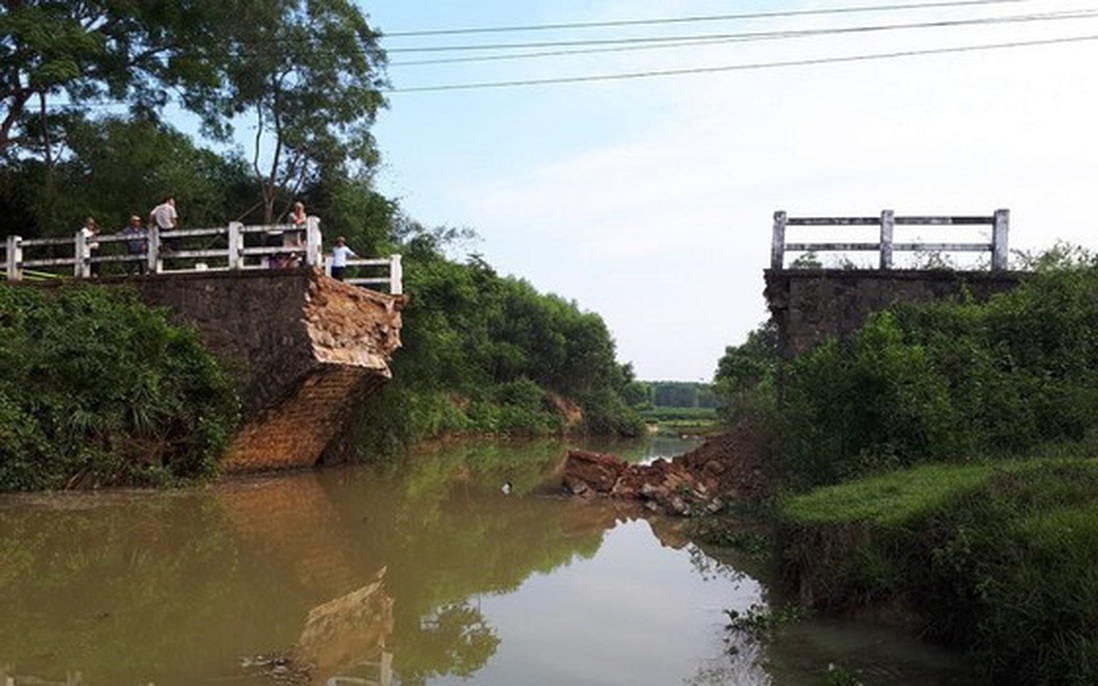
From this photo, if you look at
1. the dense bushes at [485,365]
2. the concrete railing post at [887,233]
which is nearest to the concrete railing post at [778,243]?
the concrete railing post at [887,233]

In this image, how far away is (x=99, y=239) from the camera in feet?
49.7

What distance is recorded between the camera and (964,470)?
9.31 m

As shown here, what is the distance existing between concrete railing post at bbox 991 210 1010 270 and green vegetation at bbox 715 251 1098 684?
474 millimetres

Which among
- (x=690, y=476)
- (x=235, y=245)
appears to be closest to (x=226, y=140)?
(x=235, y=245)

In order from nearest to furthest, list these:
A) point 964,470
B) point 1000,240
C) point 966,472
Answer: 1. point 966,472
2. point 964,470
3. point 1000,240

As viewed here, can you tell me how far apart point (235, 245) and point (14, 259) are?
4111 mm

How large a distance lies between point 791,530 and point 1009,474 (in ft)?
6.70

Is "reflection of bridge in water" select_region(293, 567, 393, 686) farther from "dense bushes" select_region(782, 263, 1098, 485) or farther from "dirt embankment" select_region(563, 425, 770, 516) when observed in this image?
"dirt embankment" select_region(563, 425, 770, 516)

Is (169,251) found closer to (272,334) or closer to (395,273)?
(272,334)

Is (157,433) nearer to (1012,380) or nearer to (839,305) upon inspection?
(839,305)

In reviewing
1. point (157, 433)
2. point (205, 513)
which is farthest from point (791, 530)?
point (157, 433)

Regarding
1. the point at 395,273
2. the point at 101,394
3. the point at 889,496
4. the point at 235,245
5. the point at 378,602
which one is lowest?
the point at 378,602

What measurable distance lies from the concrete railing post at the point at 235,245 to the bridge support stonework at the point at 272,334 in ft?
0.60

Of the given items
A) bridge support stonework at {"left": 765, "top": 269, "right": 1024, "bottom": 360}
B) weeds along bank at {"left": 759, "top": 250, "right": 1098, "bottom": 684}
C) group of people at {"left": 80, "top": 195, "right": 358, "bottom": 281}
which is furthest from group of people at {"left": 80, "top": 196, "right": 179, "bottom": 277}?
weeds along bank at {"left": 759, "top": 250, "right": 1098, "bottom": 684}
